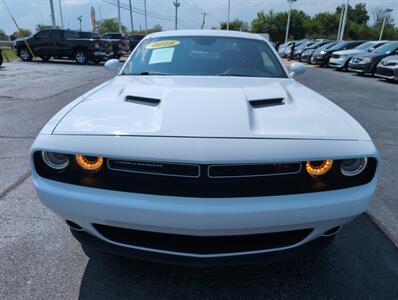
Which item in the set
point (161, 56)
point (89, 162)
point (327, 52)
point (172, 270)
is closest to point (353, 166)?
point (172, 270)

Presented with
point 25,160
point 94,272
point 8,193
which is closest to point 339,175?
point 94,272

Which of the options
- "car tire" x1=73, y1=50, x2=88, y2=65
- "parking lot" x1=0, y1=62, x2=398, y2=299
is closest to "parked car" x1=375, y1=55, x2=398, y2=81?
"parking lot" x1=0, y1=62, x2=398, y2=299

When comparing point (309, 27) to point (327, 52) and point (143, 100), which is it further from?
point (143, 100)

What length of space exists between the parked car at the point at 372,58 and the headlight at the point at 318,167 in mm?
15873

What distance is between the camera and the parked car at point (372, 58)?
15.4 m

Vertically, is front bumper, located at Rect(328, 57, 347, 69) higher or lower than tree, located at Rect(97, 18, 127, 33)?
higher

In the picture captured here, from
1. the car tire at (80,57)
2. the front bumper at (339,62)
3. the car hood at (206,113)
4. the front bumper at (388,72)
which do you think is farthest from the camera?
the car tire at (80,57)

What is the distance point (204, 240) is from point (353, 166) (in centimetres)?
89

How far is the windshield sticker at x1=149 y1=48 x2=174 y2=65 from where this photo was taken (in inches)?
128

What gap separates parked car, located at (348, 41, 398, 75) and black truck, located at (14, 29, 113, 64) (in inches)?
516

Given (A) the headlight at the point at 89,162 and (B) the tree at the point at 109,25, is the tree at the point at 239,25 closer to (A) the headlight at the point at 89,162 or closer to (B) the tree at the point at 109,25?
(B) the tree at the point at 109,25

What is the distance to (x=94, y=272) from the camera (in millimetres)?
2283

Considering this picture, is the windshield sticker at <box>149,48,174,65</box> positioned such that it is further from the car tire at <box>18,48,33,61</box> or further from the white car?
the car tire at <box>18,48,33,61</box>

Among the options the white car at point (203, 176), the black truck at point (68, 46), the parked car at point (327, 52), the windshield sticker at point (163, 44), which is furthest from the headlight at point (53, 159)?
the parked car at point (327, 52)
